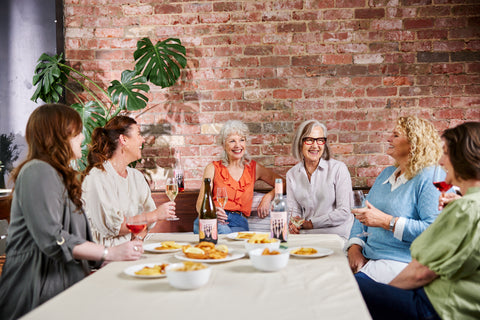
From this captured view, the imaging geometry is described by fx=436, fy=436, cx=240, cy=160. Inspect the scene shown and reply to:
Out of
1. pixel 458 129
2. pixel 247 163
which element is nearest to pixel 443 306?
pixel 458 129

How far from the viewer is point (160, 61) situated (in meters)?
3.46

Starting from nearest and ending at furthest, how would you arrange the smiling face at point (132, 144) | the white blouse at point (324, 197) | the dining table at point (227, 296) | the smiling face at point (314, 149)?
the dining table at point (227, 296) → the smiling face at point (132, 144) → the white blouse at point (324, 197) → the smiling face at point (314, 149)

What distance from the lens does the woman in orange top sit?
10.7 ft

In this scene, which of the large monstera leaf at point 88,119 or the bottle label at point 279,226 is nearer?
the bottle label at point 279,226

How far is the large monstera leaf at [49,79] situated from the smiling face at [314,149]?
2.03 m

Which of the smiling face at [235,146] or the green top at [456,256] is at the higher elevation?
the smiling face at [235,146]

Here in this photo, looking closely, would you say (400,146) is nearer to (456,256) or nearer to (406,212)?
(406,212)

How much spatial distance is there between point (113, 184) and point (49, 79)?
153 cm

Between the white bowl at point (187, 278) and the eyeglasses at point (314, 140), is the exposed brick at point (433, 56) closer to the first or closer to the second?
the eyeglasses at point (314, 140)

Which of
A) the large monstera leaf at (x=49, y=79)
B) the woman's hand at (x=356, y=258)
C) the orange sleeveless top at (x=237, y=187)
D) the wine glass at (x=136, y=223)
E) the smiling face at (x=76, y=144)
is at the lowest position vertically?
the woman's hand at (x=356, y=258)

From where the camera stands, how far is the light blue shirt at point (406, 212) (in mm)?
1919

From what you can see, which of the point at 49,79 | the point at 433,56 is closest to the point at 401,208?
the point at 433,56

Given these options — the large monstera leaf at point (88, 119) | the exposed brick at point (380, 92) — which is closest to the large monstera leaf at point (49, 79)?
the large monstera leaf at point (88, 119)

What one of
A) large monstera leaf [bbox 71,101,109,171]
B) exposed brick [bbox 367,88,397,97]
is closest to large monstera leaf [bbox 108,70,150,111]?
large monstera leaf [bbox 71,101,109,171]
